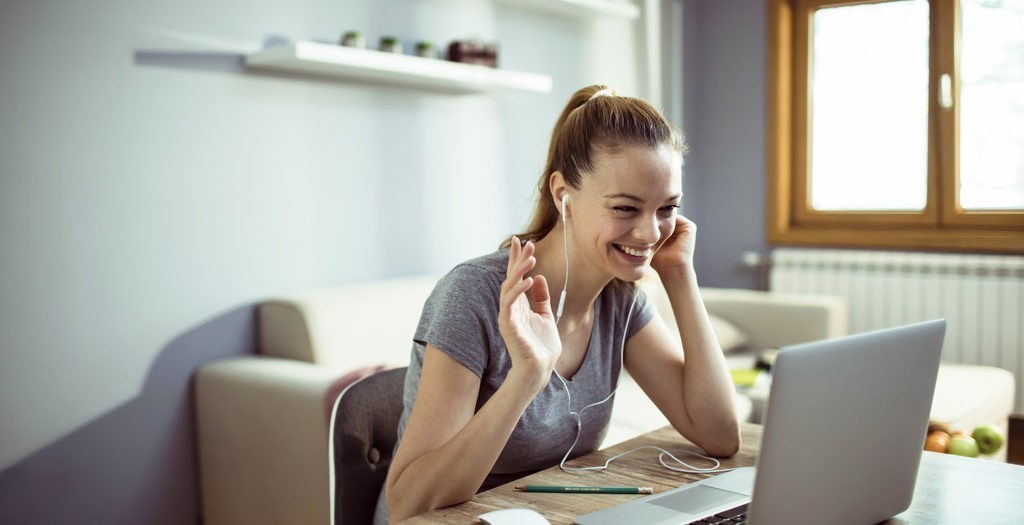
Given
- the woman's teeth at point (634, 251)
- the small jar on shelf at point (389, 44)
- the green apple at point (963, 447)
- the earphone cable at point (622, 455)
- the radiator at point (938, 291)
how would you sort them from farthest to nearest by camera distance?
the radiator at point (938, 291)
the small jar on shelf at point (389, 44)
the green apple at point (963, 447)
the woman's teeth at point (634, 251)
the earphone cable at point (622, 455)

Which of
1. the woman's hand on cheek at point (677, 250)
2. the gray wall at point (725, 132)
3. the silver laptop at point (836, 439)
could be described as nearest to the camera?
the silver laptop at point (836, 439)

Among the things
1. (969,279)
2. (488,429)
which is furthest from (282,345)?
(969,279)

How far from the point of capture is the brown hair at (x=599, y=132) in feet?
4.50

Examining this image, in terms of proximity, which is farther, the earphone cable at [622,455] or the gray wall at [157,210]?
the gray wall at [157,210]

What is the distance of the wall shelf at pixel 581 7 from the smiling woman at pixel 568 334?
77.7 inches

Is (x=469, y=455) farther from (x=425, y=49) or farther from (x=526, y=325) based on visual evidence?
(x=425, y=49)

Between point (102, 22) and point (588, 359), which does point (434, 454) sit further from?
point (102, 22)

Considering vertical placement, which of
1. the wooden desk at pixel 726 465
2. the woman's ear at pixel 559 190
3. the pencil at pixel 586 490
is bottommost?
the wooden desk at pixel 726 465

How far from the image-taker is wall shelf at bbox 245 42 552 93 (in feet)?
8.07

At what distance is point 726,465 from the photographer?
1.29 m

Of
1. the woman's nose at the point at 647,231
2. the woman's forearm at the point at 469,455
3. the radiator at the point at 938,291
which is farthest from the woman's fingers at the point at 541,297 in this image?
the radiator at the point at 938,291

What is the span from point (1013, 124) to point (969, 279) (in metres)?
0.67

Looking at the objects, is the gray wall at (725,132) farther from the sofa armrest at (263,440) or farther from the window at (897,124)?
the sofa armrest at (263,440)

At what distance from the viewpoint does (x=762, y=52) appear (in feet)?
13.9
